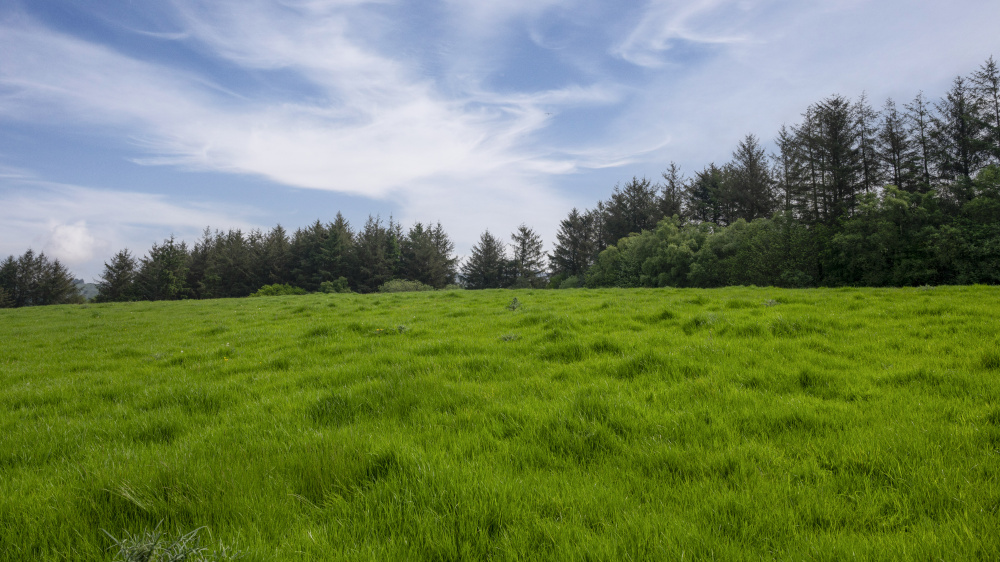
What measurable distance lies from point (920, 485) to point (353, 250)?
76110 mm

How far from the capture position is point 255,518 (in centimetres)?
258

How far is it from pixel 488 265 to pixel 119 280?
66.1 metres

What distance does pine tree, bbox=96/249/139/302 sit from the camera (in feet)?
219

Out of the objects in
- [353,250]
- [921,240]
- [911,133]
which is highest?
[911,133]

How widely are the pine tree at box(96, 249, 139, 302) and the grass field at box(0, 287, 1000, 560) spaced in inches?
3246

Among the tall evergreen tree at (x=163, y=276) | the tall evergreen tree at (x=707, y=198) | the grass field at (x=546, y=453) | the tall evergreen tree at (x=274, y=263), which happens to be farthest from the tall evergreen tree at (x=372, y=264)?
the grass field at (x=546, y=453)

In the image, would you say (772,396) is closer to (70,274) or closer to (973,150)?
(973,150)

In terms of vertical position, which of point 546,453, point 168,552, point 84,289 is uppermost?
point 84,289

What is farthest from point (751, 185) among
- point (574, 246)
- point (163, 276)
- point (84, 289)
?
point (84, 289)

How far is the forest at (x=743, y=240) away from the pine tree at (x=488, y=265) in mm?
247

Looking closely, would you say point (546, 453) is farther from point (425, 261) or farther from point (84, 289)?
point (84, 289)

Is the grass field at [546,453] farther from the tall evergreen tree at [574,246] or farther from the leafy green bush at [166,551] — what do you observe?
the tall evergreen tree at [574,246]

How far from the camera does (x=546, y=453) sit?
338 centimetres

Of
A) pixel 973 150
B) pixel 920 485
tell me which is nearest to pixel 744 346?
pixel 920 485
